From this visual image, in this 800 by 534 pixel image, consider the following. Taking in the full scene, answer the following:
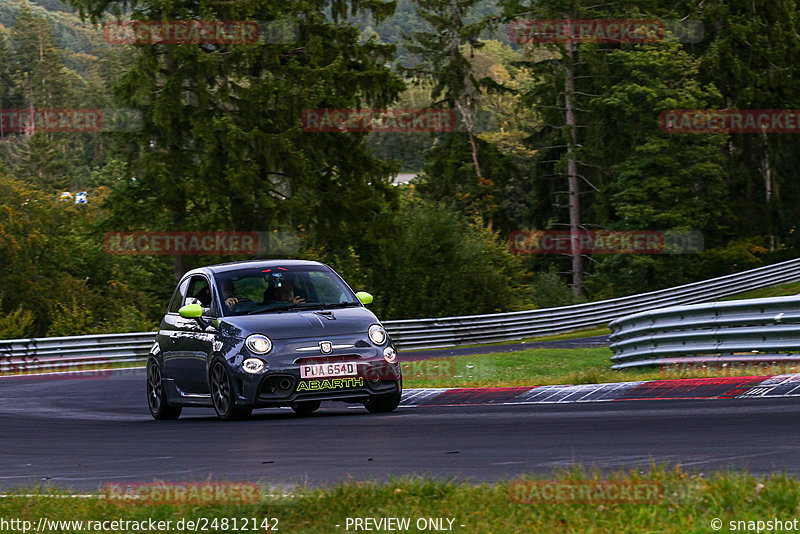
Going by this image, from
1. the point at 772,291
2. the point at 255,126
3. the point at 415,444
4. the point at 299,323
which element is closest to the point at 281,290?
the point at 299,323

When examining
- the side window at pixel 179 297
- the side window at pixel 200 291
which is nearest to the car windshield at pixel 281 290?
the side window at pixel 200 291

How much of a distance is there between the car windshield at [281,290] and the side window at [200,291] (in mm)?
225

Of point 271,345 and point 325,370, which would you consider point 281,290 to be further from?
point 325,370

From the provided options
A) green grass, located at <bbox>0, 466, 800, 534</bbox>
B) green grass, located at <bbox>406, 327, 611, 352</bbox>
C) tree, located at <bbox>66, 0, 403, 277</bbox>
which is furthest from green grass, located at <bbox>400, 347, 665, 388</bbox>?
tree, located at <bbox>66, 0, 403, 277</bbox>

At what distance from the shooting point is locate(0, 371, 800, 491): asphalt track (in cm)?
790

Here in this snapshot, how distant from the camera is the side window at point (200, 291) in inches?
546

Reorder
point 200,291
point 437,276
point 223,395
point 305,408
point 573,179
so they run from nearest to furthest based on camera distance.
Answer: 1. point 223,395
2. point 200,291
3. point 305,408
4. point 437,276
5. point 573,179

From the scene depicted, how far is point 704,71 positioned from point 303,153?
69.5 feet

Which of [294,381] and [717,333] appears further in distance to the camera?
[717,333]

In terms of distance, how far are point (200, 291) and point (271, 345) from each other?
200cm

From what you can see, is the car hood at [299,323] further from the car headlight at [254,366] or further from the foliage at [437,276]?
the foliage at [437,276]

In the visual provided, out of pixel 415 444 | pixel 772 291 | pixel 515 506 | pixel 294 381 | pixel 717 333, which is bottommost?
pixel 772 291

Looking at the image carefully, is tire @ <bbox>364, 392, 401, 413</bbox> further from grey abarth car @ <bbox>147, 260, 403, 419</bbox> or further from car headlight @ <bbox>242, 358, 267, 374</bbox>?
car headlight @ <bbox>242, 358, 267, 374</bbox>

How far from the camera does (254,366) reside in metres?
12.4
